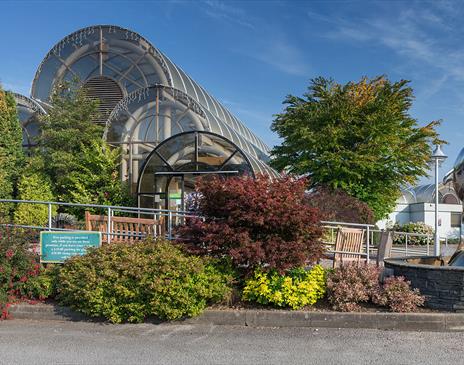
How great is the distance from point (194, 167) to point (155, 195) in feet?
6.60

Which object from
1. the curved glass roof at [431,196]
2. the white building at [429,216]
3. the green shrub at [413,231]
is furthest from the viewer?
the curved glass roof at [431,196]

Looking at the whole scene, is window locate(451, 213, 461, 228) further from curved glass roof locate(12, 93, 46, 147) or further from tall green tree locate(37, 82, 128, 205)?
curved glass roof locate(12, 93, 46, 147)

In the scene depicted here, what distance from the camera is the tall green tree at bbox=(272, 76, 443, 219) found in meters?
18.6

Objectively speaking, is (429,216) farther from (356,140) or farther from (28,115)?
(28,115)

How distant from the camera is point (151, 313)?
7.12 meters

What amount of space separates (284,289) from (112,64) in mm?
19665

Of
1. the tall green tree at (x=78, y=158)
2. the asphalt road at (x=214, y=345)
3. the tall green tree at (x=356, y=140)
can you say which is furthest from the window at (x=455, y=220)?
the asphalt road at (x=214, y=345)

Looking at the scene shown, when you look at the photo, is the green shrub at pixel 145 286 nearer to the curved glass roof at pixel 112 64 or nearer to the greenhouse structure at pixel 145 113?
the greenhouse structure at pixel 145 113

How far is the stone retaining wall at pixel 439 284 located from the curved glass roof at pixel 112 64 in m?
15.6

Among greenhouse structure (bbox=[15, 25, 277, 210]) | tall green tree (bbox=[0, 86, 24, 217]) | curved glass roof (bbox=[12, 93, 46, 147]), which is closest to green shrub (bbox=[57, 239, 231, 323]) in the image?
greenhouse structure (bbox=[15, 25, 277, 210])

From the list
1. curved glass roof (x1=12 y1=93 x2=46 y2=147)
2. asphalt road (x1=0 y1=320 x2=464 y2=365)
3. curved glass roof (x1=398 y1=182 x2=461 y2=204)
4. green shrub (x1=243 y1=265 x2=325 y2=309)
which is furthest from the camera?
curved glass roof (x1=398 y1=182 x2=461 y2=204)

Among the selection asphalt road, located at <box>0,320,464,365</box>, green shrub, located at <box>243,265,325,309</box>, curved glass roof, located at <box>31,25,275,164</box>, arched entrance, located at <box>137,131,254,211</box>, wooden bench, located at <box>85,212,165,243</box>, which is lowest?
asphalt road, located at <box>0,320,464,365</box>

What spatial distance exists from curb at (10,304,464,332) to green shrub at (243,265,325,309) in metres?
0.23

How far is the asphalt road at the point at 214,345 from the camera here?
220 inches
